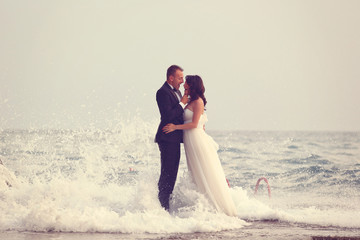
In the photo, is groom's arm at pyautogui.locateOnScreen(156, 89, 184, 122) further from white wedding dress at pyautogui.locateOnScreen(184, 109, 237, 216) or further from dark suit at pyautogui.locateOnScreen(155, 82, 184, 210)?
white wedding dress at pyautogui.locateOnScreen(184, 109, 237, 216)

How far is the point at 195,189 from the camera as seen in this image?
8.19m

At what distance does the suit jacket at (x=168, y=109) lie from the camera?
784cm

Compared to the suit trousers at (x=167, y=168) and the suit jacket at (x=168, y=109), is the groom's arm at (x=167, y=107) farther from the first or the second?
the suit trousers at (x=167, y=168)

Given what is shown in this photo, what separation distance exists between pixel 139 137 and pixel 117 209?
1769 mm

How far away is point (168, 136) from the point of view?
794cm

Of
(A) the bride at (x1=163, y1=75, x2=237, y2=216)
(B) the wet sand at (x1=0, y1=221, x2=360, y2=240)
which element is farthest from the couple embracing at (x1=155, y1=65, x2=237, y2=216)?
(B) the wet sand at (x1=0, y1=221, x2=360, y2=240)

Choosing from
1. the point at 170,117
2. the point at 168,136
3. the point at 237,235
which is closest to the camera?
the point at 237,235

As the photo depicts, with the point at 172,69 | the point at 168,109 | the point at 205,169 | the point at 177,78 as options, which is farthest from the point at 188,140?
the point at 172,69

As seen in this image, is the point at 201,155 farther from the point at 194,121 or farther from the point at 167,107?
the point at 167,107

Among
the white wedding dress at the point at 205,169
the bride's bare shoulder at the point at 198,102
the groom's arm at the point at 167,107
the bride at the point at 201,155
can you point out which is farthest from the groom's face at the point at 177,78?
the white wedding dress at the point at 205,169

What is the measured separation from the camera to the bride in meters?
7.98

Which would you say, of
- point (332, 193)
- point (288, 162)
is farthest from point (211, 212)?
point (288, 162)

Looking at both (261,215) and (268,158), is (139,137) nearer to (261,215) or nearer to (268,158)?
(261,215)

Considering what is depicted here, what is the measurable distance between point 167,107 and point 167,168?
3.29ft
